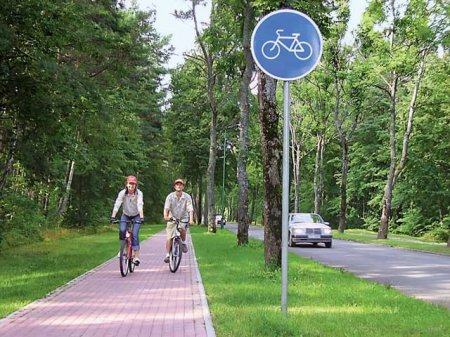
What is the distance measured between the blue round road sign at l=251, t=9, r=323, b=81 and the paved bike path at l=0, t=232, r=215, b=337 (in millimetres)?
3008

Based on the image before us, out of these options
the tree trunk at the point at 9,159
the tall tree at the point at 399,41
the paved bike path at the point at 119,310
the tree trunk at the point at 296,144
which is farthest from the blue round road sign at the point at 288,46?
the tree trunk at the point at 296,144

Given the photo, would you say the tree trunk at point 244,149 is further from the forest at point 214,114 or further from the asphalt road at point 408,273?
the asphalt road at point 408,273

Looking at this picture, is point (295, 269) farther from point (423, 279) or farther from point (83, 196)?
point (83, 196)

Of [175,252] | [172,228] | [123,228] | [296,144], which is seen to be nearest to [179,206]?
[172,228]

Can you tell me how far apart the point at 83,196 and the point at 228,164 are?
66.7 feet

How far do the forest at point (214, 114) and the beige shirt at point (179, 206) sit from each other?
176 cm

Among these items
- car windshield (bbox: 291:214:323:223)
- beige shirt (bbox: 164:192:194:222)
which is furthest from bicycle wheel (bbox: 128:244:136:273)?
car windshield (bbox: 291:214:323:223)

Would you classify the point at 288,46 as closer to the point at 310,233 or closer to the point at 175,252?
the point at 175,252

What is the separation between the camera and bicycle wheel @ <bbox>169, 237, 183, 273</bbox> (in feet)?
40.2

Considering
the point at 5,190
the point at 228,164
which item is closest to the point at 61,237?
the point at 5,190

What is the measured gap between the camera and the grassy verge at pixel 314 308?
20.7 feet

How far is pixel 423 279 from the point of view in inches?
522

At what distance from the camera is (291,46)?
635 cm

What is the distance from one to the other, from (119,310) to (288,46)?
4.07m
